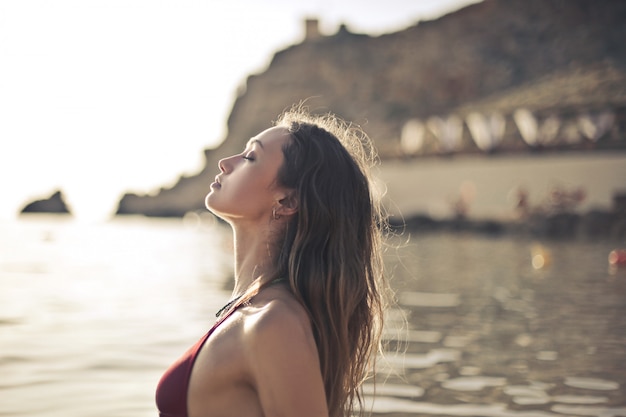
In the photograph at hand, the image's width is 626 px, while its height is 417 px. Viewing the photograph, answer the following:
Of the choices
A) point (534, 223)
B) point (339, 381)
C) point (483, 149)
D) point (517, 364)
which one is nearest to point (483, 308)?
point (517, 364)

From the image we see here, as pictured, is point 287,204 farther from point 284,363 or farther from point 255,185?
point 284,363

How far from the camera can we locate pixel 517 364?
7.31 metres

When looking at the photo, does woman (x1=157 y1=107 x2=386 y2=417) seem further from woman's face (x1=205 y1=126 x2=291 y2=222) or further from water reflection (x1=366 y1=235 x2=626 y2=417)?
water reflection (x1=366 y1=235 x2=626 y2=417)

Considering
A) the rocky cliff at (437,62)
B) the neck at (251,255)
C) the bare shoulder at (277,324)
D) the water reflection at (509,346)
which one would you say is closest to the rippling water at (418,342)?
the water reflection at (509,346)

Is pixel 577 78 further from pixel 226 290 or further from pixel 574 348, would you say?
pixel 574 348

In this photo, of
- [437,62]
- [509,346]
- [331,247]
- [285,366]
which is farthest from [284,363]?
[437,62]

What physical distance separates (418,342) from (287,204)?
6.34m

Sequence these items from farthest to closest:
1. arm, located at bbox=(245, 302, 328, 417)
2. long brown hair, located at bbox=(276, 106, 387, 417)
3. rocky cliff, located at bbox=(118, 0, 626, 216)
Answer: rocky cliff, located at bbox=(118, 0, 626, 216) < long brown hair, located at bbox=(276, 106, 387, 417) < arm, located at bbox=(245, 302, 328, 417)

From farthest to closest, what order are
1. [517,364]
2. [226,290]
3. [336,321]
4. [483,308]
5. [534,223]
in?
[534,223] → [226,290] → [483,308] → [517,364] → [336,321]

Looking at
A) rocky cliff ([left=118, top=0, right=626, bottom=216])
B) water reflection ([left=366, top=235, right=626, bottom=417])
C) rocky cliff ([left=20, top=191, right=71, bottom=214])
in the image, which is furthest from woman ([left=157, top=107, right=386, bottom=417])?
rocky cliff ([left=20, top=191, right=71, bottom=214])

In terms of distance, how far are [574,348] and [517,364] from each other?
3.78ft

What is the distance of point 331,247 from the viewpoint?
8.07 feet

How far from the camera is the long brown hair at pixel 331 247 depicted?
7.93ft

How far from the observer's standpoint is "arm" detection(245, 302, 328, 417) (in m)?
2.13
